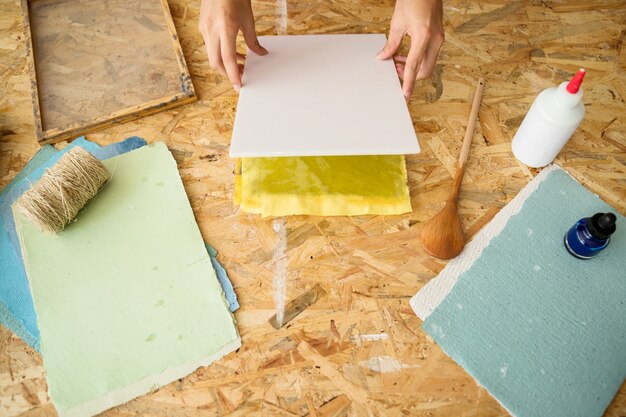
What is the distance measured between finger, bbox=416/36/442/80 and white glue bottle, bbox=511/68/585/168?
0.23 meters

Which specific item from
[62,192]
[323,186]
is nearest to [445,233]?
[323,186]

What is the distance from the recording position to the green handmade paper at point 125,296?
2.28 feet

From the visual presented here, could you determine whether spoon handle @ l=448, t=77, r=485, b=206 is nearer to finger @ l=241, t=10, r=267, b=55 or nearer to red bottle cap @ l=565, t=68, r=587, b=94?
red bottle cap @ l=565, t=68, r=587, b=94

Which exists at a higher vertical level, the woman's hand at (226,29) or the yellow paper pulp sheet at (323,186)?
the woman's hand at (226,29)

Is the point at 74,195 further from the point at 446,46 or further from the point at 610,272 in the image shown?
the point at 610,272

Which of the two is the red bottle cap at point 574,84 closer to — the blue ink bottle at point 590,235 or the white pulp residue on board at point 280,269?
the blue ink bottle at point 590,235

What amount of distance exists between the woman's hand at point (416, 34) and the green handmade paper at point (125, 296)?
536 mm

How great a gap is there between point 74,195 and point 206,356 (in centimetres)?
41

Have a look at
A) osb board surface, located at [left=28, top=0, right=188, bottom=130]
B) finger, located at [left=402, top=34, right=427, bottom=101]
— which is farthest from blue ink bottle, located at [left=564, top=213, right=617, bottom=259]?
osb board surface, located at [left=28, top=0, right=188, bottom=130]

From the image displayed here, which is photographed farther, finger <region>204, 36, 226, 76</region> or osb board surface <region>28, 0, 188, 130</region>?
osb board surface <region>28, 0, 188, 130</region>

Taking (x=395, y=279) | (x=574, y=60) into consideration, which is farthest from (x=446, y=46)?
(x=395, y=279)

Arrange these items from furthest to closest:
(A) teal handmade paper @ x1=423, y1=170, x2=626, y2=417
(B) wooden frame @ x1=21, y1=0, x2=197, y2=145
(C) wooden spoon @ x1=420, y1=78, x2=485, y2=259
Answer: (B) wooden frame @ x1=21, y1=0, x2=197, y2=145 → (C) wooden spoon @ x1=420, y1=78, x2=485, y2=259 → (A) teal handmade paper @ x1=423, y1=170, x2=626, y2=417

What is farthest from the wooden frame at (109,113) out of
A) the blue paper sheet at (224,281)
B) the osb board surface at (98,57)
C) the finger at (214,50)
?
the blue paper sheet at (224,281)

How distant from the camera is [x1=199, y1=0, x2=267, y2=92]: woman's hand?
0.81 metres
